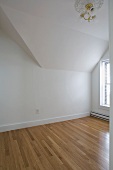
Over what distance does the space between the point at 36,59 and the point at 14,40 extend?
2.37 ft

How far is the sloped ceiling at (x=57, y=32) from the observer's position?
75.6 inches

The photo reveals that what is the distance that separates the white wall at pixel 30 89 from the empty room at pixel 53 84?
0.07 feet

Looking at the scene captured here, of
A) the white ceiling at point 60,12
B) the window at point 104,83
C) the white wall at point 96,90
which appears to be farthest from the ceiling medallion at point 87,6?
the window at point 104,83

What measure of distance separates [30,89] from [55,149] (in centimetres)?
165

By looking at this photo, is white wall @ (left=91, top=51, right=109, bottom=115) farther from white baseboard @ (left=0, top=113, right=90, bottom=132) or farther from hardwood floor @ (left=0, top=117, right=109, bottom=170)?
hardwood floor @ (left=0, top=117, right=109, bottom=170)

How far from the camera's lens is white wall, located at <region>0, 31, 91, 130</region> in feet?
8.99

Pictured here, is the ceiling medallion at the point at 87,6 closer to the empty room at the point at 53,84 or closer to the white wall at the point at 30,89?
the empty room at the point at 53,84

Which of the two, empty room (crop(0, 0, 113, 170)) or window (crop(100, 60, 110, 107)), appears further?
window (crop(100, 60, 110, 107))

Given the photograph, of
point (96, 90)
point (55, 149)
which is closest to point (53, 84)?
point (96, 90)

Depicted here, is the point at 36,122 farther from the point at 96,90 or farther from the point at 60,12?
the point at 60,12

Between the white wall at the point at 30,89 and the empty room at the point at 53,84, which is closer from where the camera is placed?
the empty room at the point at 53,84

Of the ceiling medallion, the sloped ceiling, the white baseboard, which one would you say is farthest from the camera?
the white baseboard

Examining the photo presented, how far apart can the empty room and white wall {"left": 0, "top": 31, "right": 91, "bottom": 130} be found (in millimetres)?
22

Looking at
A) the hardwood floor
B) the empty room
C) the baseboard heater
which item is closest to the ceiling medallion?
the empty room
